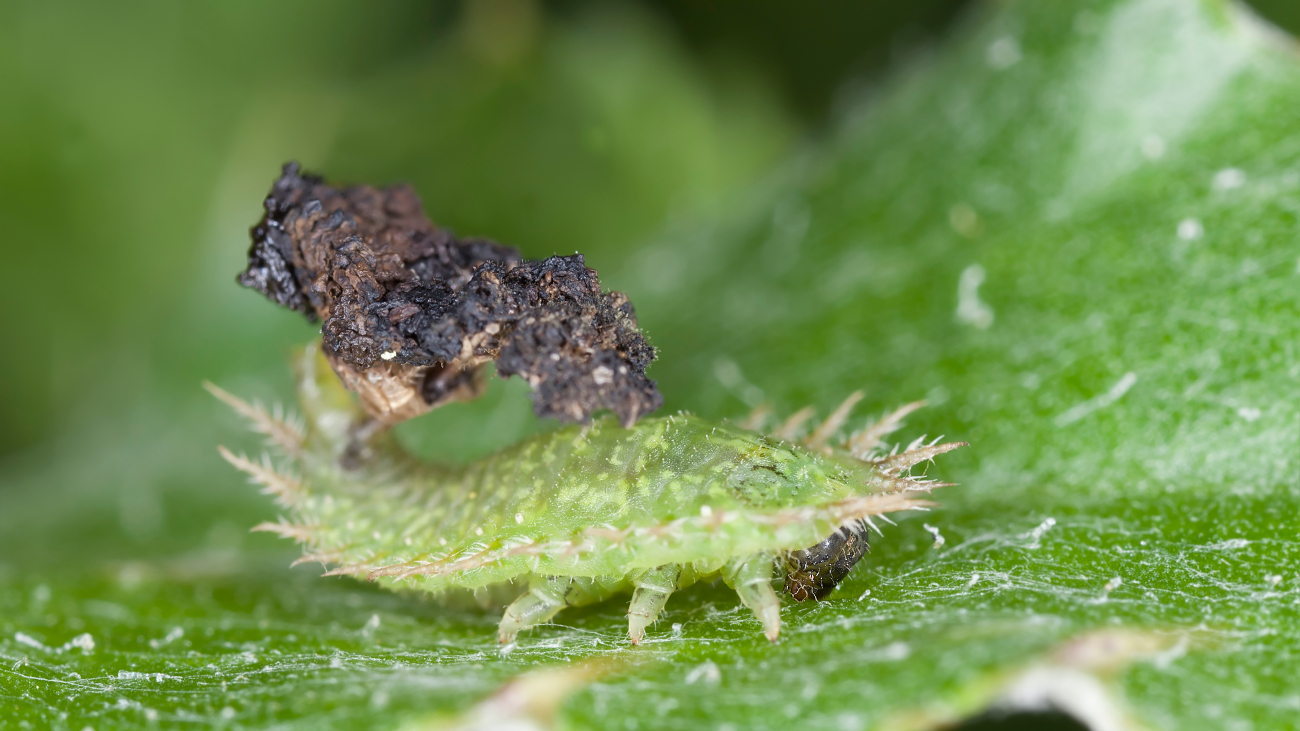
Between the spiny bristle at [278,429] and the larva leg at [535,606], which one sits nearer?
the larva leg at [535,606]

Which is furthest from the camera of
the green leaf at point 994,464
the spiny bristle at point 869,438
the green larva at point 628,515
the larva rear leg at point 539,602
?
the spiny bristle at point 869,438

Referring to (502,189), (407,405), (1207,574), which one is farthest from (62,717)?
(502,189)

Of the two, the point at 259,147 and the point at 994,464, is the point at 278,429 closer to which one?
the point at 994,464

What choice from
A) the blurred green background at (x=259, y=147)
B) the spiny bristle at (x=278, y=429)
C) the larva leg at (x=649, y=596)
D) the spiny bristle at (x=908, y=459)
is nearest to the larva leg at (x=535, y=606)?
the larva leg at (x=649, y=596)

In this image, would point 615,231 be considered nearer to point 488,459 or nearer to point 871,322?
point 871,322

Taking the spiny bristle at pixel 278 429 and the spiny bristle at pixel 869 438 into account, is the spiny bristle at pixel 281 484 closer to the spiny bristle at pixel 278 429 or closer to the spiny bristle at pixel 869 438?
the spiny bristle at pixel 278 429

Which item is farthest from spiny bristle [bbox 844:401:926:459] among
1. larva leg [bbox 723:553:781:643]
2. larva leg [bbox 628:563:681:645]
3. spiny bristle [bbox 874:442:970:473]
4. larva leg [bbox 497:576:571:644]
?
larva leg [bbox 497:576:571:644]

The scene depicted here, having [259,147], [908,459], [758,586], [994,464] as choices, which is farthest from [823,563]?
[259,147]
